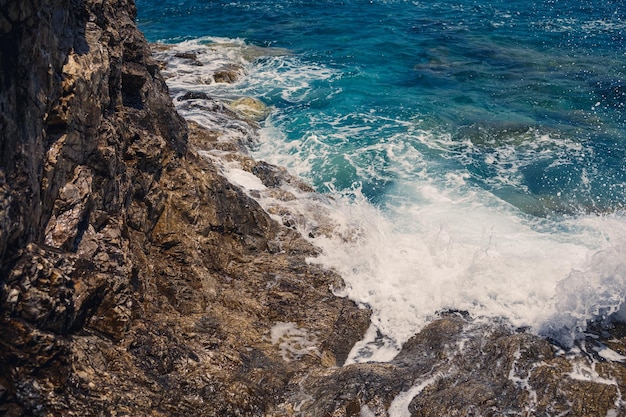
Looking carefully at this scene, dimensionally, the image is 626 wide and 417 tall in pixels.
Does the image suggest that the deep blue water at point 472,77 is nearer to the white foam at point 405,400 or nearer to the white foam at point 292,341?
the white foam at point 292,341

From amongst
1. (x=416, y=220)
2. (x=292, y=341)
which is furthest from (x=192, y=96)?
(x=292, y=341)

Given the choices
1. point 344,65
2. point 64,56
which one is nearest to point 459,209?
point 64,56

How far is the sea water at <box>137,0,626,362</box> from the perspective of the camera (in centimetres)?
1065

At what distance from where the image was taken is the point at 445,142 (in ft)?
66.1

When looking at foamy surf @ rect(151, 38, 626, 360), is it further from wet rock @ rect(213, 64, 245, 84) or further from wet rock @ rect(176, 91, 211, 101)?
wet rock @ rect(176, 91, 211, 101)

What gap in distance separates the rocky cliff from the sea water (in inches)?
44.4

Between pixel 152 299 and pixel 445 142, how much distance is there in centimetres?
1498

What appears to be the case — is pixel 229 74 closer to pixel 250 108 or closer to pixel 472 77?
pixel 250 108

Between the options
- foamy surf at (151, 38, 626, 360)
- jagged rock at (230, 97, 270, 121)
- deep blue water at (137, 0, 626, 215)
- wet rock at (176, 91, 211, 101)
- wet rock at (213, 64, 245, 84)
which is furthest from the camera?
wet rock at (213, 64, 245, 84)

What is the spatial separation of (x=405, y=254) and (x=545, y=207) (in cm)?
631

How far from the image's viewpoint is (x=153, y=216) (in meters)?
9.35

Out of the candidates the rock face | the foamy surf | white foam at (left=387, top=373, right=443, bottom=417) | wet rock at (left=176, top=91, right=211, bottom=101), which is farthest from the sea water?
the rock face

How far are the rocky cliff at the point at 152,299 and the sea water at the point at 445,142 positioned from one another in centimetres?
113

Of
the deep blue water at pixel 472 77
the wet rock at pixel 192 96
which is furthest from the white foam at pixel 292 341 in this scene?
the wet rock at pixel 192 96
